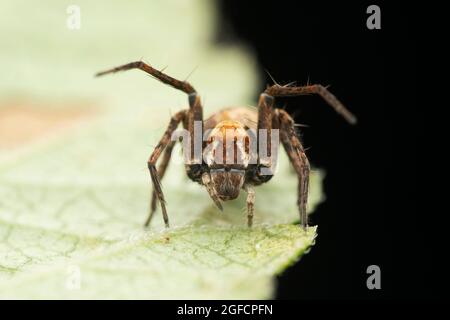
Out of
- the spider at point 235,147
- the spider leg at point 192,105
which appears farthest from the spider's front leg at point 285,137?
the spider leg at point 192,105

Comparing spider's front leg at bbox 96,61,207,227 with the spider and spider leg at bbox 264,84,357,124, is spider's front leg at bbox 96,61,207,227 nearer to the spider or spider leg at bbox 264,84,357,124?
the spider

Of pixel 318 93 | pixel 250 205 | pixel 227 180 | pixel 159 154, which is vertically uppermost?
pixel 318 93

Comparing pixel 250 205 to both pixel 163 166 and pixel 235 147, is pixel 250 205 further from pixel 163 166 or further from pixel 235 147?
pixel 163 166

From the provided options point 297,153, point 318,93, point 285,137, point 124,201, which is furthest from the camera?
point 124,201

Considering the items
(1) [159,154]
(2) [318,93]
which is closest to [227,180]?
(1) [159,154]

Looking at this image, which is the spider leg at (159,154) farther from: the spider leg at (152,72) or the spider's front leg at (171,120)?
the spider leg at (152,72)

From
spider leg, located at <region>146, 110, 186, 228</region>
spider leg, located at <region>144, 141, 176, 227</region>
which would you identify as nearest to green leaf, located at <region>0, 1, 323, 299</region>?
spider leg, located at <region>144, 141, 176, 227</region>

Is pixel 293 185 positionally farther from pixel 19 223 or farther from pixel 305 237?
pixel 19 223

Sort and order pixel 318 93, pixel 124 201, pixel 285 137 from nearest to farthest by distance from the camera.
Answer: pixel 318 93 → pixel 285 137 → pixel 124 201
